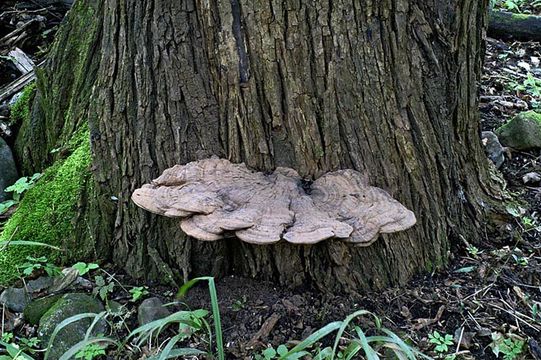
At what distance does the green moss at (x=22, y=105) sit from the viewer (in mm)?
5020

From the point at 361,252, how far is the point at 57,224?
1.86 meters

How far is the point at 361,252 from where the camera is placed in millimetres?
3139

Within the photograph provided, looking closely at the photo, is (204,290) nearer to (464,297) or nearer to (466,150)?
(464,297)

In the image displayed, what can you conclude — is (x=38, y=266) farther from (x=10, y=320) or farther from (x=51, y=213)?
(x=51, y=213)

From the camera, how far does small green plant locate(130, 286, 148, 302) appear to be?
316cm

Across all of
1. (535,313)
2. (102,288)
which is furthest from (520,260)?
(102,288)

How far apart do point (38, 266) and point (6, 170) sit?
1.80 metres

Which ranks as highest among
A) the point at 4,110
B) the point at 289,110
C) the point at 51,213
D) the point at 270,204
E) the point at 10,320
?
the point at 289,110

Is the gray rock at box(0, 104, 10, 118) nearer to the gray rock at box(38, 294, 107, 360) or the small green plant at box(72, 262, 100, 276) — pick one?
the small green plant at box(72, 262, 100, 276)

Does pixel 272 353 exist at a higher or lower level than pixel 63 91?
lower

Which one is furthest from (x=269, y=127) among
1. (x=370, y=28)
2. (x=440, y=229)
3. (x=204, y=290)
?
(x=440, y=229)

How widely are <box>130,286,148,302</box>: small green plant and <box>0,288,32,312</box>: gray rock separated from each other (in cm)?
61

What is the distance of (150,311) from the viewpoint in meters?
3.08

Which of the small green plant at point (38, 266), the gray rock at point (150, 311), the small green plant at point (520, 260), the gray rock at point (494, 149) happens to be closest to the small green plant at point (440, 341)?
the small green plant at point (520, 260)
